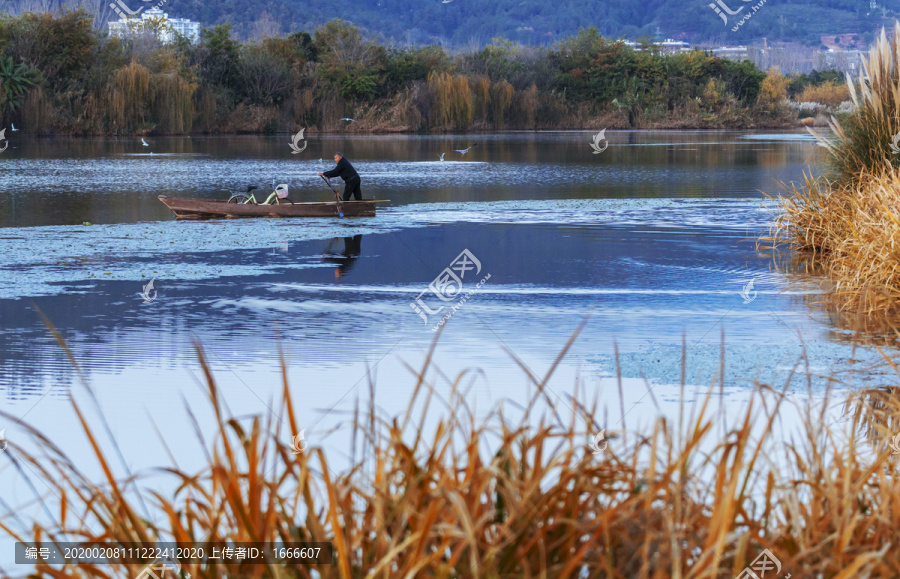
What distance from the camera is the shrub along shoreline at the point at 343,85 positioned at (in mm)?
46812

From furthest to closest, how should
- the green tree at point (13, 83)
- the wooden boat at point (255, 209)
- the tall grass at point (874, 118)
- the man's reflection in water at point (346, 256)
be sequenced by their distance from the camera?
the green tree at point (13, 83) < the wooden boat at point (255, 209) < the man's reflection in water at point (346, 256) < the tall grass at point (874, 118)

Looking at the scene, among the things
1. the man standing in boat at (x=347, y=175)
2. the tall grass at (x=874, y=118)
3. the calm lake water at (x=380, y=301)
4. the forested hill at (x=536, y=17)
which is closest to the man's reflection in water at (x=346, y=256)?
the calm lake water at (x=380, y=301)

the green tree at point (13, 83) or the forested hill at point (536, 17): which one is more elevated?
the forested hill at point (536, 17)

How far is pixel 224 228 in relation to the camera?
1576 cm

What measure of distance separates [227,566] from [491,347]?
17.7ft

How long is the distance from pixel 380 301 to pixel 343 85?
4708cm

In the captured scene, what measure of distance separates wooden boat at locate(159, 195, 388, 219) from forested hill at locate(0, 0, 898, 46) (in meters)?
124

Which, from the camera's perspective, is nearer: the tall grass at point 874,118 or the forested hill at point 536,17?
the tall grass at point 874,118

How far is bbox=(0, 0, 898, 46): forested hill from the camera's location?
149 m

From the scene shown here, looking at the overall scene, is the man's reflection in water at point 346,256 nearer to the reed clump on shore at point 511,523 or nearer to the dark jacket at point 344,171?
the dark jacket at point 344,171

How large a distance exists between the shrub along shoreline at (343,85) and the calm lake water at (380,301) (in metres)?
24.9

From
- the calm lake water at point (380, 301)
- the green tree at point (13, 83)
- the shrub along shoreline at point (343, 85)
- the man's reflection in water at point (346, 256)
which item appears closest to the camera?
the calm lake water at point (380, 301)

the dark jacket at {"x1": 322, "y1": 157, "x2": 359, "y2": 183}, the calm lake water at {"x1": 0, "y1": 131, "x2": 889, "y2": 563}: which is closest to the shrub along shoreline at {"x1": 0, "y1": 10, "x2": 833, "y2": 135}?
the calm lake water at {"x1": 0, "y1": 131, "x2": 889, "y2": 563}

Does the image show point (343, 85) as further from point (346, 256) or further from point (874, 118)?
point (874, 118)
